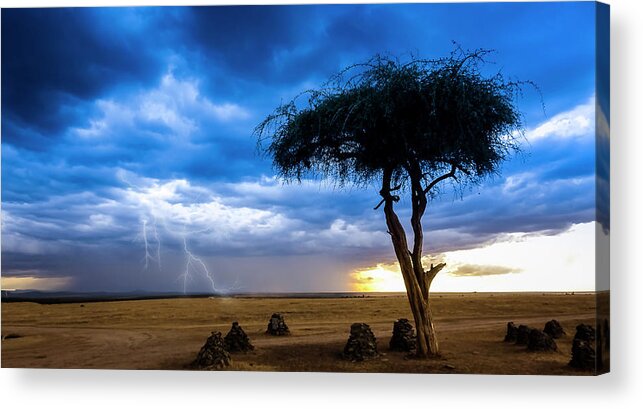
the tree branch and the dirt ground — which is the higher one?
the tree branch

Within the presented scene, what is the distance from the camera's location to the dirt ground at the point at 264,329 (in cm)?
1001

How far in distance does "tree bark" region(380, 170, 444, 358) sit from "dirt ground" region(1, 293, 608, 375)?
27cm

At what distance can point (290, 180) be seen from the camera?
10703mm

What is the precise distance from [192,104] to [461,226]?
423 cm

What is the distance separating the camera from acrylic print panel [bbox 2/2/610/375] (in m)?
10.0

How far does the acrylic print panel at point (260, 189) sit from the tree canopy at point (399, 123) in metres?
0.03

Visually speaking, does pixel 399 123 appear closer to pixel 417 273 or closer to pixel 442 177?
pixel 442 177

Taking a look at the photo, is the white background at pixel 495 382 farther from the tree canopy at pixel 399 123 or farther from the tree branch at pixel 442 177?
the tree branch at pixel 442 177

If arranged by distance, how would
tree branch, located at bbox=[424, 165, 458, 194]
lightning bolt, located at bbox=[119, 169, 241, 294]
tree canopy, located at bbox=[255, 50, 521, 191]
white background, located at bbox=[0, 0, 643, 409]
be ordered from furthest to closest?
1. lightning bolt, located at bbox=[119, 169, 241, 294]
2. tree branch, located at bbox=[424, 165, 458, 194]
3. tree canopy, located at bbox=[255, 50, 521, 191]
4. white background, located at bbox=[0, 0, 643, 409]

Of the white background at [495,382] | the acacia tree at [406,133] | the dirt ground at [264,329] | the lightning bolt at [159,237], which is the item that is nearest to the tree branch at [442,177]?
the acacia tree at [406,133]

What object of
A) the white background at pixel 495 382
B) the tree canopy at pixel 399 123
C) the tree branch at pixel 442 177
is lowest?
→ the white background at pixel 495 382

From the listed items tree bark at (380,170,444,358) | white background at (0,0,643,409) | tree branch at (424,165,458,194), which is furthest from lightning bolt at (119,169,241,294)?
tree branch at (424,165,458,194)

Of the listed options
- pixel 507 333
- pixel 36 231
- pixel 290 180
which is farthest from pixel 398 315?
pixel 36 231

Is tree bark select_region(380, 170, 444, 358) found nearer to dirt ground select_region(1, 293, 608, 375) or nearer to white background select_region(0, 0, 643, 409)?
dirt ground select_region(1, 293, 608, 375)
